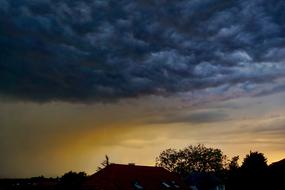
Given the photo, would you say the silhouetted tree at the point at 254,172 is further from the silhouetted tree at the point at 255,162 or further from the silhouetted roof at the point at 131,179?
the silhouetted roof at the point at 131,179

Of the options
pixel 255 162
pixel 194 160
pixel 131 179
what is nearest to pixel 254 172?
pixel 255 162

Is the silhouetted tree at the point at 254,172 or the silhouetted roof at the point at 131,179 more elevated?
the silhouetted roof at the point at 131,179

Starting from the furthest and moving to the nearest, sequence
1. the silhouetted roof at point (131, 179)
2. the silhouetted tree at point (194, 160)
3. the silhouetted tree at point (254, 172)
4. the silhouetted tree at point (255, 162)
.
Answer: the silhouetted tree at point (194, 160)
the silhouetted roof at point (131, 179)
the silhouetted tree at point (255, 162)
the silhouetted tree at point (254, 172)

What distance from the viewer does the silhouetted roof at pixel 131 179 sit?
68.5m

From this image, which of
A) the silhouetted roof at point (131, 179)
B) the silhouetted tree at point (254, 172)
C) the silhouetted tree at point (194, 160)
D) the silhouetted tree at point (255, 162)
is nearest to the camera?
the silhouetted tree at point (254, 172)

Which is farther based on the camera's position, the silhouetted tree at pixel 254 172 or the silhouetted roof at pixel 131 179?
the silhouetted roof at pixel 131 179

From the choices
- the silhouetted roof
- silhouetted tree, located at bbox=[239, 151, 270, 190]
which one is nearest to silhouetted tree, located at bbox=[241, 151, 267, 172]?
silhouetted tree, located at bbox=[239, 151, 270, 190]

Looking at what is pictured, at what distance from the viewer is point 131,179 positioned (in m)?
73.9

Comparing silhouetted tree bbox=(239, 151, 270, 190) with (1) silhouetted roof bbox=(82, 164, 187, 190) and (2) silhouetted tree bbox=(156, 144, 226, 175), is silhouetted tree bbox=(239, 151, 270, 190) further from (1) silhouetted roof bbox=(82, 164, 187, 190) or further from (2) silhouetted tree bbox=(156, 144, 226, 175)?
(2) silhouetted tree bbox=(156, 144, 226, 175)

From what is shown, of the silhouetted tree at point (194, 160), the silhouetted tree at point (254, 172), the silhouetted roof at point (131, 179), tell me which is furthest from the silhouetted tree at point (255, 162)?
the silhouetted tree at point (194, 160)

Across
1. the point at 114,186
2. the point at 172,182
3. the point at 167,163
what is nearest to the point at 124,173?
the point at 114,186

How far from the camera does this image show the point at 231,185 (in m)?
39.9

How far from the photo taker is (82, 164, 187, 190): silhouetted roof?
6850 cm

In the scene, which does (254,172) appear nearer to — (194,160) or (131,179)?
(131,179)
